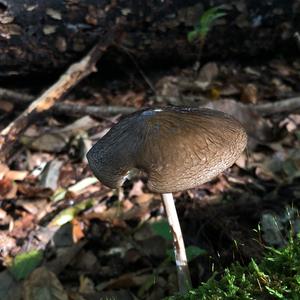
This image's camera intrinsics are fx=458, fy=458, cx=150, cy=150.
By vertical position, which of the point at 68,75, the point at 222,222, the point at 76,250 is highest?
the point at 68,75

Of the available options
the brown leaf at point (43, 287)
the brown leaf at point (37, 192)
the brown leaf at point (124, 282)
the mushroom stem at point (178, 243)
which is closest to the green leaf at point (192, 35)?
the brown leaf at point (37, 192)

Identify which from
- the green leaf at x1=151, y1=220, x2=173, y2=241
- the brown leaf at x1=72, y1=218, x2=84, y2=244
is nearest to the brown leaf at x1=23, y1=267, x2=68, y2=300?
the brown leaf at x1=72, y1=218, x2=84, y2=244

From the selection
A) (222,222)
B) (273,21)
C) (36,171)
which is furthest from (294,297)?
(273,21)

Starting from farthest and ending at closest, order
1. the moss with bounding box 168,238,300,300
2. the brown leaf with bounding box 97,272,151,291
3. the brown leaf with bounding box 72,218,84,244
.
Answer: the brown leaf with bounding box 72,218,84,244 → the brown leaf with bounding box 97,272,151,291 → the moss with bounding box 168,238,300,300

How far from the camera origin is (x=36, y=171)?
13.1ft

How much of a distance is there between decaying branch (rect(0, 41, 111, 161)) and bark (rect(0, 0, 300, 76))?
0.15 metres

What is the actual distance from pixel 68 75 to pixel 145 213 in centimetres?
154

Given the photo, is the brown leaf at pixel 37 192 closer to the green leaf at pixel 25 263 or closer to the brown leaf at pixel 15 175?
the brown leaf at pixel 15 175

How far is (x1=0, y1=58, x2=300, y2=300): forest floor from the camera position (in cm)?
301

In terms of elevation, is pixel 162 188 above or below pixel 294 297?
above

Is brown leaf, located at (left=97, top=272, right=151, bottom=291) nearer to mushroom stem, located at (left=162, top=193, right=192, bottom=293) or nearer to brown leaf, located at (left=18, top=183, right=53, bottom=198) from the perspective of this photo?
mushroom stem, located at (left=162, top=193, right=192, bottom=293)

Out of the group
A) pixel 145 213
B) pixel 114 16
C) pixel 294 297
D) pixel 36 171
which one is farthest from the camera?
pixel 114 16

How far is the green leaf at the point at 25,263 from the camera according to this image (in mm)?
3086

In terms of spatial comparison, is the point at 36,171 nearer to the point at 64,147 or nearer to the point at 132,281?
the point at 64,147
